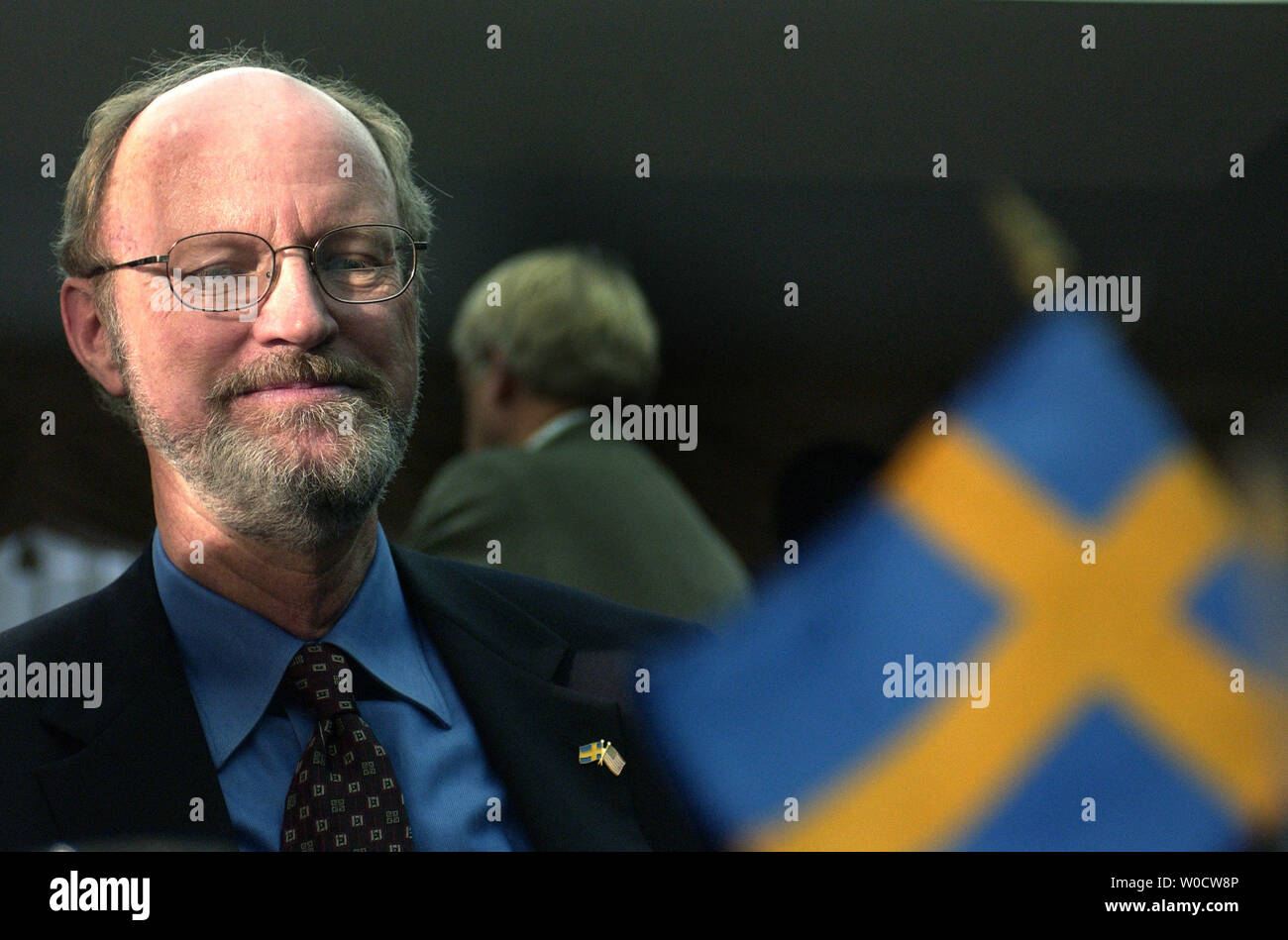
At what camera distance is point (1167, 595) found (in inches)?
105

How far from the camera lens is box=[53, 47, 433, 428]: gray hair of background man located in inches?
95.6

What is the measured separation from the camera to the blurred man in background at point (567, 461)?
2605 millimetres

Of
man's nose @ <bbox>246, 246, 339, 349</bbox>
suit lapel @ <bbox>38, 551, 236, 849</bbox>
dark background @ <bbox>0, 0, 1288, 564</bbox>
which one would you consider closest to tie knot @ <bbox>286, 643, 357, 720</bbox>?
suit lapel @ <bbox>38, 551, 236, 849</bbox>

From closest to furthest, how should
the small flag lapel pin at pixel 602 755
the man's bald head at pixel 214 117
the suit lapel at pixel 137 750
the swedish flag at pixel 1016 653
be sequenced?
the suit lapel at pixel 137 750 < the man's bald head at pixel 214 117 < the small flag lapel pin at pixel 602 755 < the swedish flag at pixel 1016 653

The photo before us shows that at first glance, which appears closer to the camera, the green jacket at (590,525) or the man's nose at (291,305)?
the man's nose at (291,305)

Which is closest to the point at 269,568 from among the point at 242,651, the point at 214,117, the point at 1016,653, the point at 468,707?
the point at 242,651

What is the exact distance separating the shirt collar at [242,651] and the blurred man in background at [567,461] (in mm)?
213

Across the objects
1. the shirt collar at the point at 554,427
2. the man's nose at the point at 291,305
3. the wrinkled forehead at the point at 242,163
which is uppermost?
the wrinkled forehead at the point at 242,163

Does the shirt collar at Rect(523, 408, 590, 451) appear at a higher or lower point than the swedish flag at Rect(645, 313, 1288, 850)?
higher

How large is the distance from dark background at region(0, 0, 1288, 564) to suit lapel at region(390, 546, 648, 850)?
7.5 inches

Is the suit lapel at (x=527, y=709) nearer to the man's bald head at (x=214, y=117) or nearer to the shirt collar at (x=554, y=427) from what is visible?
the shirt collar at (x=554, y=427)

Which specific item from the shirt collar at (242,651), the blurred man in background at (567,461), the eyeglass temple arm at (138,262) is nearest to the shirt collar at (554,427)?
the blurred man in background at (567,461)

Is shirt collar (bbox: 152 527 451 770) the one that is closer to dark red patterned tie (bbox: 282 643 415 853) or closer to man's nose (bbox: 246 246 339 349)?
dark red patterned tie (bbox: 282 643 415 853)
